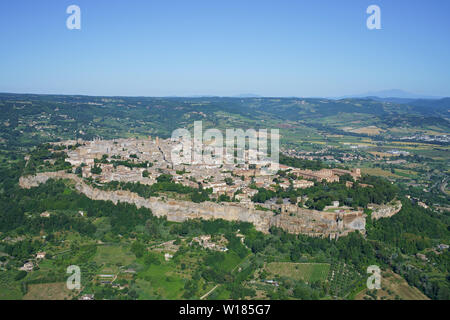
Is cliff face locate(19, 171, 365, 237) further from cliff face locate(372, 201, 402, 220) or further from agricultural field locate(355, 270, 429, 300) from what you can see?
agricultural field locate(355, 270, 429, 300)

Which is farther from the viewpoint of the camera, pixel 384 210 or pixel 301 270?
pixel 384 210

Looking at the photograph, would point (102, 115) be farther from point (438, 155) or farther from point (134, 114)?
point (438, 155)

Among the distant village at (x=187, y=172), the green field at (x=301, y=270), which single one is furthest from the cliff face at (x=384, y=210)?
the green field at (x=301, y=270)

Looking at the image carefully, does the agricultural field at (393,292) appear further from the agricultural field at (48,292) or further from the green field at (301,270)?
the agricultural field at (48,292)

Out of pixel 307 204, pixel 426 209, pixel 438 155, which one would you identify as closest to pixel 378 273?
pixel 307 204

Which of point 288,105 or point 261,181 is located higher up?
point 288,105

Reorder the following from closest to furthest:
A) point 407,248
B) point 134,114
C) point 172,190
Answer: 1. point 407,248
2. point 172,190
3. point 134,114

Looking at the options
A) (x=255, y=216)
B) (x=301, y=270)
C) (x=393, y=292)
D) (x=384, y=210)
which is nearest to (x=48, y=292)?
(x=301, y=270)

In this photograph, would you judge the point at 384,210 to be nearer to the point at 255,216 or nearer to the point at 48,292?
the point at 255,216
